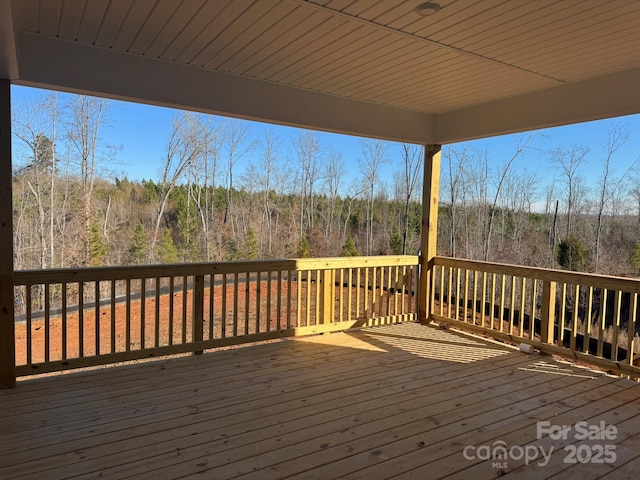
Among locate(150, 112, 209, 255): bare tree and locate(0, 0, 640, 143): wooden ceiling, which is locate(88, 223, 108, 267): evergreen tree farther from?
locate(0, 0, 640, 143): wooden ceiling

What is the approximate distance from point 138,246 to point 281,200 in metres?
5.30

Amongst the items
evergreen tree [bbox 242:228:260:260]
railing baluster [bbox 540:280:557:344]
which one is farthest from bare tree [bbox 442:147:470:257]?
railing baluster [bbox 540:280:557:344]

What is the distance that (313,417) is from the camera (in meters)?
2.63

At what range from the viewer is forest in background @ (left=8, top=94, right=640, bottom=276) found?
37.9ft

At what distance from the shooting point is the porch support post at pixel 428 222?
518cm

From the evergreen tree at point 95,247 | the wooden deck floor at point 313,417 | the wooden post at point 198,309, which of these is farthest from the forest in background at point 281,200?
the wooden deck floor at point 313,417

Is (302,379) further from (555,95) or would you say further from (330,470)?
(555,95)

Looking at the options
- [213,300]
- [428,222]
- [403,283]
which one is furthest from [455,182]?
[213,300]

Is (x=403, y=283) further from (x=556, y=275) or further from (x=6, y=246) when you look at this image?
(x=6, y=246)

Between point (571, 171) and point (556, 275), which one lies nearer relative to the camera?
point (556, 275)

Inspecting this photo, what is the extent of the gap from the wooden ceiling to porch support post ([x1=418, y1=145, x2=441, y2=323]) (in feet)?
2.73

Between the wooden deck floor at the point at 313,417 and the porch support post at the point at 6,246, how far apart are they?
23 cm

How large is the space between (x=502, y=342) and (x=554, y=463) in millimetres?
2620

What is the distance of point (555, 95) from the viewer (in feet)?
12.5
